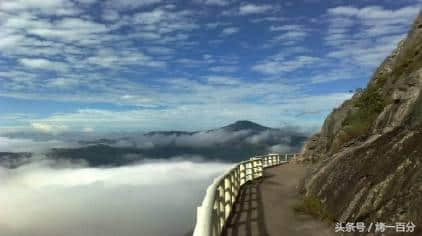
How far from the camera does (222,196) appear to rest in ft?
38.8

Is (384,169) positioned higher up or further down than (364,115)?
further down

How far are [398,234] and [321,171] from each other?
6.81 m

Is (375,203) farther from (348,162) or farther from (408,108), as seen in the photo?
(408,108)

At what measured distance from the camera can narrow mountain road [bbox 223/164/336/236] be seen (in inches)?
439

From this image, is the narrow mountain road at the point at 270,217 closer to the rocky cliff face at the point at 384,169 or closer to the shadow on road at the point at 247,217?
the shadow on road at the point at 247,217

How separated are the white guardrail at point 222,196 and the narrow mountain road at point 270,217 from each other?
0.40 meters

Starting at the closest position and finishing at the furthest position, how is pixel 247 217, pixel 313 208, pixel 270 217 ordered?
pixel 313 208
pixel 270 217
pixel 247 217

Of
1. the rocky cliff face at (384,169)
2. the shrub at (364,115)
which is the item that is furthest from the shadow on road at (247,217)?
the shrub at (364,115)

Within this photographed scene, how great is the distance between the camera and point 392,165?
10.2 m

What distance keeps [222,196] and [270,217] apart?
2105 mm

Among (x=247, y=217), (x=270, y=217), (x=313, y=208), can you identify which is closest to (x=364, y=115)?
(x=313, y=208)

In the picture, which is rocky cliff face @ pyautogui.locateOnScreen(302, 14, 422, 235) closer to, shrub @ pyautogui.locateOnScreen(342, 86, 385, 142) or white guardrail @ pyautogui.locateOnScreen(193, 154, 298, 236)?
shrub @ pyautogui.locateOnScreen(342, 86, 385, 142)

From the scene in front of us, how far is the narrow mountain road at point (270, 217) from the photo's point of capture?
11.1m

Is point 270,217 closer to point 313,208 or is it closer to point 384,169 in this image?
point 313,208
